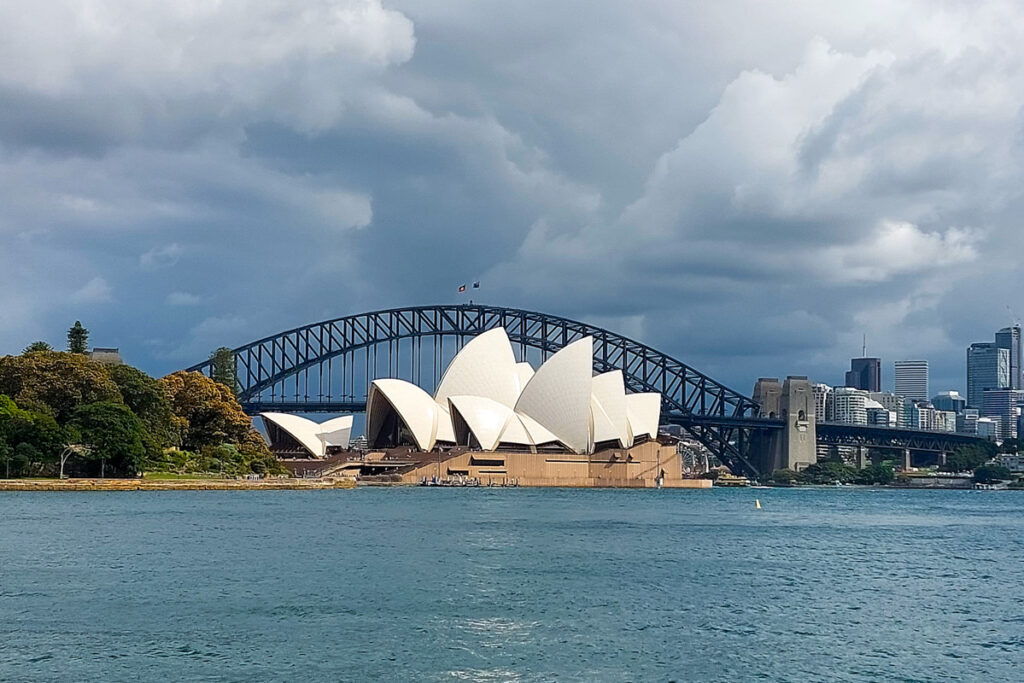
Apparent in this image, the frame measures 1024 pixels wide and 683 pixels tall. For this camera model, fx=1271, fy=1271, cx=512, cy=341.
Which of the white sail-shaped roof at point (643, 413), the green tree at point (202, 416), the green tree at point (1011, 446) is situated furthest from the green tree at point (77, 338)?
the green tree at point (1011, 446)

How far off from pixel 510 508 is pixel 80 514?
25.4 metres

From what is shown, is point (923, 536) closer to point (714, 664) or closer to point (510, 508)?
point (510, 508)

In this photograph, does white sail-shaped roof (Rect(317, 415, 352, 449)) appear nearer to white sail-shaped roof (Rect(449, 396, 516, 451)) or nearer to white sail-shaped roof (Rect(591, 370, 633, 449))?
white sail-shaped roof (Rect(449, 396, 516, 451))

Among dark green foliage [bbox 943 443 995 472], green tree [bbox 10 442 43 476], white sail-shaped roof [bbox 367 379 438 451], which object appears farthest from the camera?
dark green foliage [bbox 943 443 995 472]

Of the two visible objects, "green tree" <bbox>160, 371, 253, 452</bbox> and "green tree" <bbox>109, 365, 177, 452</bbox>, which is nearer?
"green tree" <bbox>109, 365, 177, 452</bbox>

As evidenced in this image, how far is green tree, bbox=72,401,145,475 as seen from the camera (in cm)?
7019

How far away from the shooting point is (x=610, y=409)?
119000 mm

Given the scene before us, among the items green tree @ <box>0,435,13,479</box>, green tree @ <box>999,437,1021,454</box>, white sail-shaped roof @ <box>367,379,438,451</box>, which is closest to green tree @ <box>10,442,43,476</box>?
green tree @ <box>0,435,13,479</box>

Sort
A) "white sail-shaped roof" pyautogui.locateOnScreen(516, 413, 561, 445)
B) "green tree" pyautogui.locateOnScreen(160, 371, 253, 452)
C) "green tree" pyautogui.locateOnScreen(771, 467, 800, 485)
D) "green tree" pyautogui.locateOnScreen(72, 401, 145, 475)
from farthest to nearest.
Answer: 1. "green tree" pyautogui.locateOnScreen(771, 467, 800, 485)
2. "white sail-shaped roof" pyautogui.locateOnScreen(516, 413, 561, 445)
3. "green tree" pyautogui.locateOnScreen(160, 371, 253, 452)
4. "green tree" pyautogui.locateOnScreen(72, 401, 145, 475)

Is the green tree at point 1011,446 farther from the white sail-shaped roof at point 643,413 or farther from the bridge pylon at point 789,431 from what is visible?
the white sail-shaped roof at point 643,413

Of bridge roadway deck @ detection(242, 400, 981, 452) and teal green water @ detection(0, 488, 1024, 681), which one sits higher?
bridge roadway deck @ detection(242, 400, 981, 452)

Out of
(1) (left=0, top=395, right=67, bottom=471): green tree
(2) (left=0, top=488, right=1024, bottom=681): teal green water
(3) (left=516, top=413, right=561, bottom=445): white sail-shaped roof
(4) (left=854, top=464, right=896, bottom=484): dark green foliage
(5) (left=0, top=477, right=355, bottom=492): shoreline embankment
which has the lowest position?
(2) (left=0, top=488, right=1024, bottom=681): teal green water

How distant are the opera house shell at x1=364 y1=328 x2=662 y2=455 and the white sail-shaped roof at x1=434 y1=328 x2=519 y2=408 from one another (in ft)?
0.30

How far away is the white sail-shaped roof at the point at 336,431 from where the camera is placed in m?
124
